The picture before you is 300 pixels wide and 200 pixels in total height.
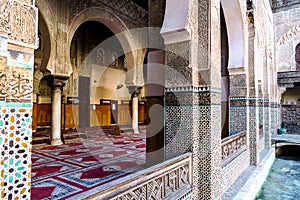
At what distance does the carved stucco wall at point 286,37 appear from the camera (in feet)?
31.7

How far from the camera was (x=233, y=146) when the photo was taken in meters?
3.59

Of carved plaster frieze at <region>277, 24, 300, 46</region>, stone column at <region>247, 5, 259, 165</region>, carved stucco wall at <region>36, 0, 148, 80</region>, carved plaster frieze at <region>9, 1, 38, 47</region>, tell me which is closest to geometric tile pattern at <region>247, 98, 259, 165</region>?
stone column at <region>247, 5, 259, 165</region>

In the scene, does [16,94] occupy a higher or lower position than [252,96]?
lower

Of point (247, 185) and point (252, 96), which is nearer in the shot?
point (247, 185)

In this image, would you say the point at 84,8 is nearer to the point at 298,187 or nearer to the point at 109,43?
the point at 109,43

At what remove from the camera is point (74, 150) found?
445 cm

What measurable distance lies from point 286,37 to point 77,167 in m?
10.4

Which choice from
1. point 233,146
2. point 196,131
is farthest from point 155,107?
point 233,146

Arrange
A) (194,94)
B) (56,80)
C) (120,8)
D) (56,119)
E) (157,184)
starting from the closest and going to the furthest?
(157,184)
(194,94)
(56,80)
(56,119)
(120,8)

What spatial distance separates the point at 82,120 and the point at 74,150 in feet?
14.6

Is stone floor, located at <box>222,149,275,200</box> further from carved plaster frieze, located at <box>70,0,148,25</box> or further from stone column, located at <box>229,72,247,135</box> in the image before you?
carved plaster frieze, located at <box>70,0,148,25</box>

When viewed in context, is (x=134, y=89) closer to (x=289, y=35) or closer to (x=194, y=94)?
(x=194, y=94)

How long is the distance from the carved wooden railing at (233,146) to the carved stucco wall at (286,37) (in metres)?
7.68

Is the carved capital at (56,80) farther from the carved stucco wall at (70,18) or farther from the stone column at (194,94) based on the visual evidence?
the stone column at (194,94)
